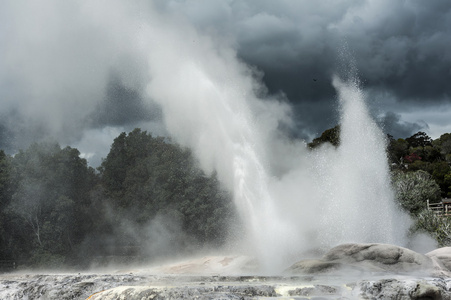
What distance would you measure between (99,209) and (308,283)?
1017 inches

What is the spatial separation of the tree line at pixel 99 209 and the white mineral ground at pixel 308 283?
14.2m

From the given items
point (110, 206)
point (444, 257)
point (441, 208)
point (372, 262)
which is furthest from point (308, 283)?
point (110, 206)

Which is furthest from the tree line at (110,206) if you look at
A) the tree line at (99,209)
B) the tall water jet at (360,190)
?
the tall water jet at (360,190)

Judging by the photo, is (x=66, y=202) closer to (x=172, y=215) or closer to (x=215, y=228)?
(x=172, y=215)

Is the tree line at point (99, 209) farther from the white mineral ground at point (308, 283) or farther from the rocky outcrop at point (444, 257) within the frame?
the rocky outcrop at point (444, 257)

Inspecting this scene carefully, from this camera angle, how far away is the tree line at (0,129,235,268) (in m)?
29.2

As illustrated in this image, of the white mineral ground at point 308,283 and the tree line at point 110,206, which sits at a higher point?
the tree line at point 110,206

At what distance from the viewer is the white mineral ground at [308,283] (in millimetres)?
9555

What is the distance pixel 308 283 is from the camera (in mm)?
10930

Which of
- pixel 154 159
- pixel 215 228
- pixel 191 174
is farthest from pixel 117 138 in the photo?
pixel 215 228

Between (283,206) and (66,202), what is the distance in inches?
632

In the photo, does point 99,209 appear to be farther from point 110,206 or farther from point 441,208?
point 441,208

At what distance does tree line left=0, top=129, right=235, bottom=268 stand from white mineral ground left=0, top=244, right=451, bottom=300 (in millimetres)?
14196

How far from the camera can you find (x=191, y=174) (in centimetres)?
3362
